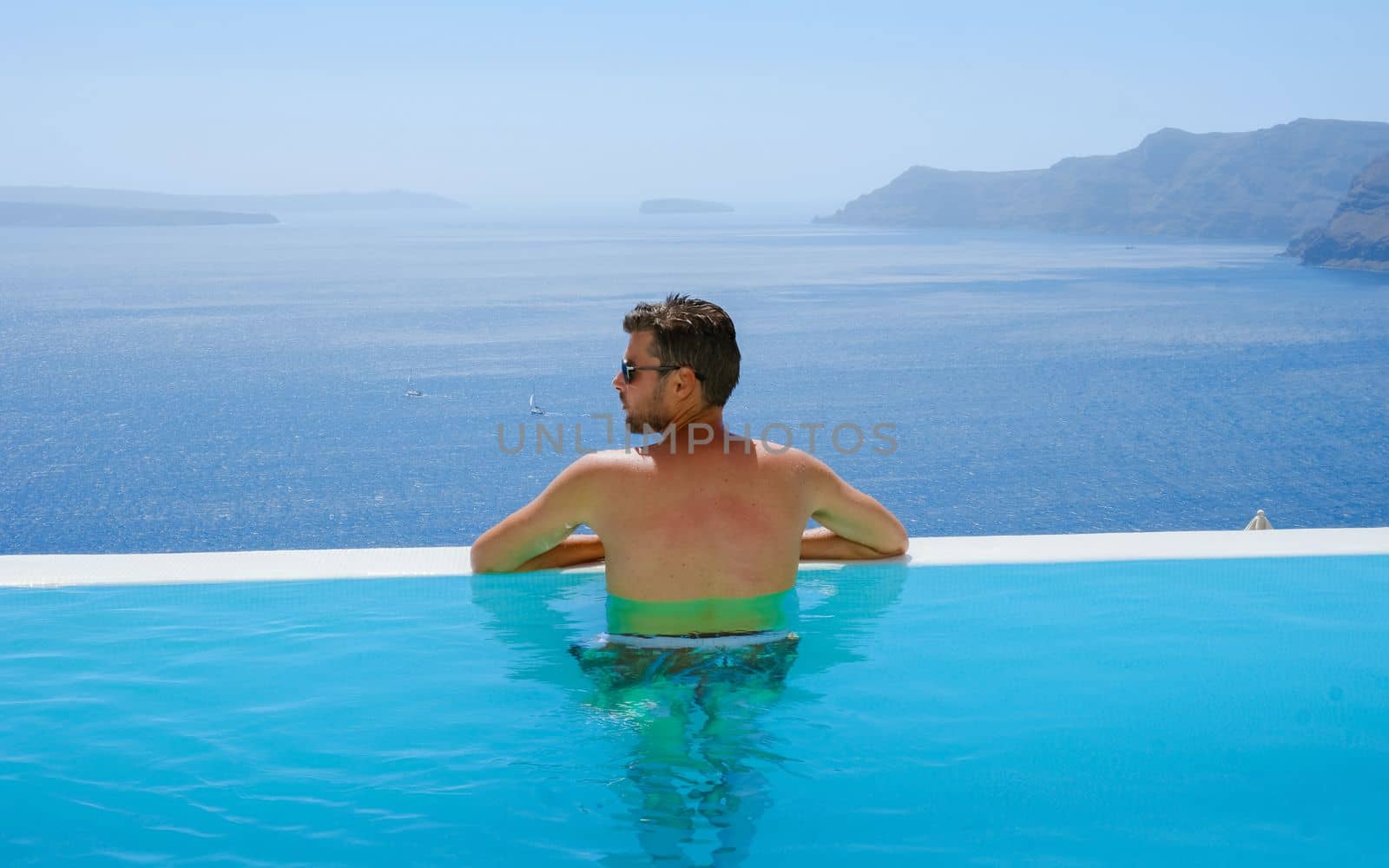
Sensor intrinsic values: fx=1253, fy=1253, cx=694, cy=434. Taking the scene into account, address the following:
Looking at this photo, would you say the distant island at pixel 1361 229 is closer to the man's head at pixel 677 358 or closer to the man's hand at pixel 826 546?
the man's hand at pixel 826 546

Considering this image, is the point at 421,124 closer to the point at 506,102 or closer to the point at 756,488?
the point at 506,102

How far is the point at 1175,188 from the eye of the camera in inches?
4683

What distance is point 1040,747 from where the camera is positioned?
7.36 feet

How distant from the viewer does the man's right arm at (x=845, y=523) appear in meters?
2.43

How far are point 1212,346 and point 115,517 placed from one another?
4468 centimetres

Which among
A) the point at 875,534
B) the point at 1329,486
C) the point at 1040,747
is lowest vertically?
→ the point at 1329,486

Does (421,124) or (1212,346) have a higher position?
(421,124)

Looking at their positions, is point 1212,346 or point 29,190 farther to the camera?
point 29,190

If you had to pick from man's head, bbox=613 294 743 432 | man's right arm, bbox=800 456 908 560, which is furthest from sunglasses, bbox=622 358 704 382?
man's right arm, bbox=800 456 908 560

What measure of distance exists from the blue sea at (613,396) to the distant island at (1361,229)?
26.0ft

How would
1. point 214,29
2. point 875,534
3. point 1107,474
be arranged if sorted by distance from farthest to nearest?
1. point 214,29
2. point 1107,474
3. point 875,534

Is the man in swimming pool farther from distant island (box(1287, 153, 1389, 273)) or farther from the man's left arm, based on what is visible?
distant island (box(1287, 153, 1389, 273))

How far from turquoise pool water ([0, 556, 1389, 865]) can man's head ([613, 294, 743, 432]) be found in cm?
49

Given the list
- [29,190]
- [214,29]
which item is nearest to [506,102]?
[214,29]
